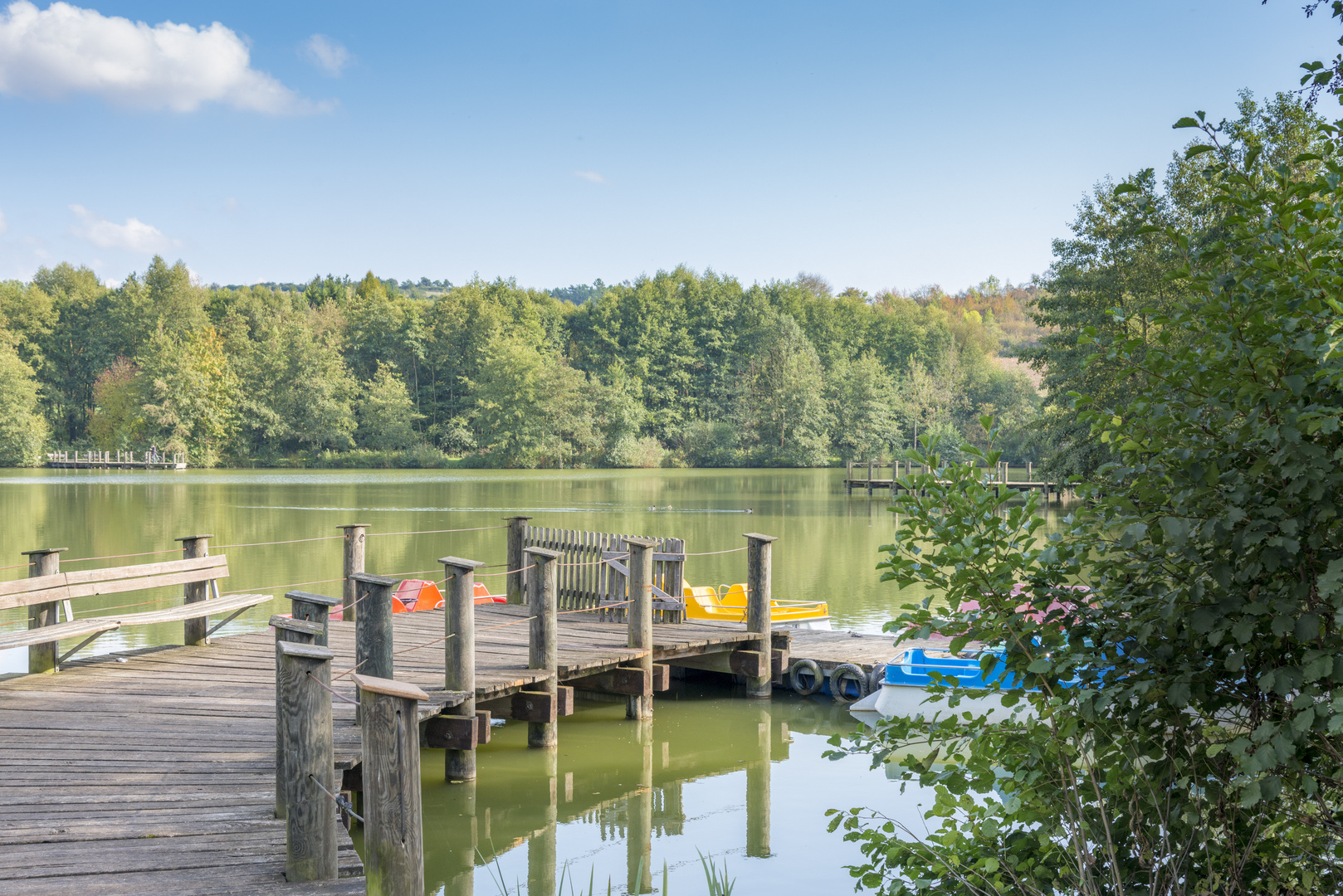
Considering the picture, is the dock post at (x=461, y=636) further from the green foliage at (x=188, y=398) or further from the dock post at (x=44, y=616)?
the green foliage at (x=188, y=398)

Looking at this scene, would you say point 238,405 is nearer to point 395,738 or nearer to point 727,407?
point 727,407

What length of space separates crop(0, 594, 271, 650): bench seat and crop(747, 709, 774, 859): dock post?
4.28m

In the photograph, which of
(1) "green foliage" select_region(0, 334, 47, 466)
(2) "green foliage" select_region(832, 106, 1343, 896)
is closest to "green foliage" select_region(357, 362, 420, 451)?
(1) "green foliage" select_region(0, 334, 47, 466)

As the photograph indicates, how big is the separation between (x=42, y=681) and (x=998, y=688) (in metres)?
7.14

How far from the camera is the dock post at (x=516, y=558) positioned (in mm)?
11281

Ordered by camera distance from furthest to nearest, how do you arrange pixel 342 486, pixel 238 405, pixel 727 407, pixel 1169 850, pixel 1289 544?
pixel 727 407, pixel 238 405, pixel 342 486, pixel 1169 850, pixel 1289 544

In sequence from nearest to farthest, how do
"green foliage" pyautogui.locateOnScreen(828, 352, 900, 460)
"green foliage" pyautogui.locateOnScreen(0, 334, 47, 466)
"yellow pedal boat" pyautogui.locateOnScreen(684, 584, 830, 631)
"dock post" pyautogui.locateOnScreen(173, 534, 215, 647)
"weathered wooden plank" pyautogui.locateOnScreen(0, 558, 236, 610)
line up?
"weathered wooden plank" pyautogui.locateOnScreen(0, 558, 236, 610) → "dock post" pyautogui.locateOnScreen(173, 534, 215, 647) → "yellow pedal boat" pyautogui.locateOnScreen(684, 584, 830, 631) → "green foliage" pyautogui.locateOnScreen(0, 334, 47, 466) → "green foliage" pyautogui.locateOnScreen(828, 352, 900, 460)

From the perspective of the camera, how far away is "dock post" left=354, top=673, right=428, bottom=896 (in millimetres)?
3641

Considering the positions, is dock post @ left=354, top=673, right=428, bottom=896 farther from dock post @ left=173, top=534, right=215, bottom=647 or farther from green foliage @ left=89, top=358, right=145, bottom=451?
green foliage @ left=89, top=358, right=145, bottom=451

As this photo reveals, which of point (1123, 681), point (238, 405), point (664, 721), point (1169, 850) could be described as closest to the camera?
point (1123, 681)

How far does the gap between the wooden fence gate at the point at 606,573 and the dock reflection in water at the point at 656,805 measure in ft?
4.06

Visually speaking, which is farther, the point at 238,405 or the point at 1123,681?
the point at 238,405

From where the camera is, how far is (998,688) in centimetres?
264

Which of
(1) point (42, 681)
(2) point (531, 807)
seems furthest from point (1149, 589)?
(1) point (42, 681)
